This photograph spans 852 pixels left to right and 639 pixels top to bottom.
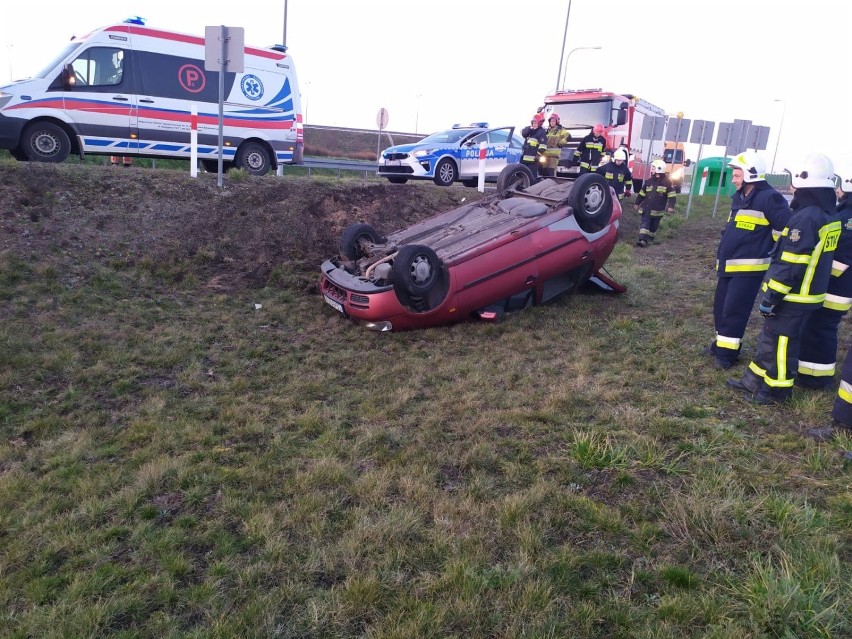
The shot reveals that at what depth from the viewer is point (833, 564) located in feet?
8.63

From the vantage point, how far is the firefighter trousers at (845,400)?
3959 millimetres

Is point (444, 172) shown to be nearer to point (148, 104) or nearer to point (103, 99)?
point (148, 104)

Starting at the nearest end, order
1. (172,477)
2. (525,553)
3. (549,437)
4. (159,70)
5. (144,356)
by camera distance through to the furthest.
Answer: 1. (525,553)
2. (172,477)
3. (549,437)
4. (144,356)
5. (159,70)

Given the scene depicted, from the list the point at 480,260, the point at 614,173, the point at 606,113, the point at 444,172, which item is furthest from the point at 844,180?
the point at 606,113

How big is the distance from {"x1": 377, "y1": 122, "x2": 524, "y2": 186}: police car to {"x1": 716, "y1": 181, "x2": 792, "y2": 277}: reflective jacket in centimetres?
780

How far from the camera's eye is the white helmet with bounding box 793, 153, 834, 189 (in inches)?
172

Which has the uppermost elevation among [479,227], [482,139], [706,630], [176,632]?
[482,139]

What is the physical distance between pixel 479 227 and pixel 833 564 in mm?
4719

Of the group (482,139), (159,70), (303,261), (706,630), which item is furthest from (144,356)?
(482,139)

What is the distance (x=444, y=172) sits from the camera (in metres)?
12.9

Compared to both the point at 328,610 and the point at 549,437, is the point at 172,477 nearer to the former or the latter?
the point at 328,610

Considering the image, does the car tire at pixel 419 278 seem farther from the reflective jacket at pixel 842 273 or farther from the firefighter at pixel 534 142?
the firefighter at pixel 534 142

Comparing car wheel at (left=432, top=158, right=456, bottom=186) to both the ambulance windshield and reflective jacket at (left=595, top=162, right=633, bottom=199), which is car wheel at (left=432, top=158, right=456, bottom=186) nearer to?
reflective jacket at (left=595, top=162, right=633, bottom=199)

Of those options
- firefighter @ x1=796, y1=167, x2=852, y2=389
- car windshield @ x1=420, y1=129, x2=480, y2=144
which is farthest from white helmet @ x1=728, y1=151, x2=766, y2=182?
car windshield @ x1=420, y1=129, x2=480, y2=144
